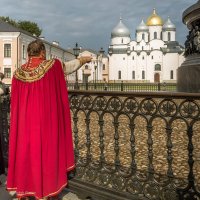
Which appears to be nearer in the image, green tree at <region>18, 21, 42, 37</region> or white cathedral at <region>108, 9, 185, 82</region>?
green tree at <region>18, 21, 42, 37</region>

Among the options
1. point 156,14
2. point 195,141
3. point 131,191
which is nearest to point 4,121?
point 131,191

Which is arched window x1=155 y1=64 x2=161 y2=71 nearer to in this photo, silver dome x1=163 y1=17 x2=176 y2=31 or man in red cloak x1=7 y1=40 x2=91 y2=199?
silver dome x1=163 y1=17 x2=176 y2=31

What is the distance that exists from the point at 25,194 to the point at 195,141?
414cm

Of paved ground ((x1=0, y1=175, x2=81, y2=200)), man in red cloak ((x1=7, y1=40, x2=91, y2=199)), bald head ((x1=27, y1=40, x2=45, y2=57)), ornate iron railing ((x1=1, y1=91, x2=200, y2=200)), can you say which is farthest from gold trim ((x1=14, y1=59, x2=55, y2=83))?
paved ground ((x1=0, y1=175, x2=81, y2=200))

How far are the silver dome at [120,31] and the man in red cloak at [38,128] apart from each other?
9431 centimetres

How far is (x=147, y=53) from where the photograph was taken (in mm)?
91375

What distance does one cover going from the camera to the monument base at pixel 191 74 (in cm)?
934

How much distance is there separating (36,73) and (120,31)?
95.4m

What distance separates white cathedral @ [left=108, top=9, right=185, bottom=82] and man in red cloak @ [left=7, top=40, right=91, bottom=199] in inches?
3377

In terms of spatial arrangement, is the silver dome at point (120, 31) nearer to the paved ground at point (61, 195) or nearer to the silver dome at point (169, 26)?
the silver dome at point (169, 26)

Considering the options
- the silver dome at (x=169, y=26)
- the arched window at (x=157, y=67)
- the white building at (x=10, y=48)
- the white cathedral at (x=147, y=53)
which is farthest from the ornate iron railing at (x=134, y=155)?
the silver dome at (x=169, y=26)

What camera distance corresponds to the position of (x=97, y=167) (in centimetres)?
427

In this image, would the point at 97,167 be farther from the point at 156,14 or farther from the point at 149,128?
the point at 156,14

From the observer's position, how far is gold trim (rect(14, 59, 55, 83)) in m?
3.56
